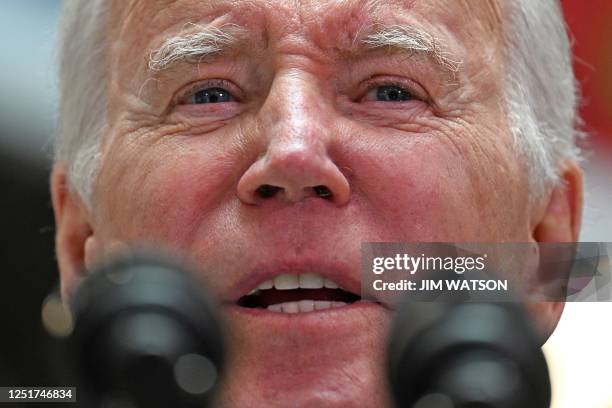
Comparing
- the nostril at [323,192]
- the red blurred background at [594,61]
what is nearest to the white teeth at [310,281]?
the nostril at [323,192]

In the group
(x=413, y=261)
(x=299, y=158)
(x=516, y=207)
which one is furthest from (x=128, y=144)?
(x=413, y=261)

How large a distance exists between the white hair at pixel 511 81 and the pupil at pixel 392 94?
8 centimetres

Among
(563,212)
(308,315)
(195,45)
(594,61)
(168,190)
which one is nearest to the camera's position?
(308,315)

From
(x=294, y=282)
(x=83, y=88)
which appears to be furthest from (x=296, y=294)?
(x=83, y=88)

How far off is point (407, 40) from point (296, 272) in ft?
1.60

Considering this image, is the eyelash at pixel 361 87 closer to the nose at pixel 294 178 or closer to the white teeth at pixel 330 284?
the nose at pixel 294 178

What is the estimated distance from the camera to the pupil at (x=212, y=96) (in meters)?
1.46

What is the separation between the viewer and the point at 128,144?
59.6 inches

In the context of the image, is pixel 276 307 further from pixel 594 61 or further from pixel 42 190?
pixel 594 61

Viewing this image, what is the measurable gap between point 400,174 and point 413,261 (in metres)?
0.42

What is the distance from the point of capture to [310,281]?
1096 millimetres

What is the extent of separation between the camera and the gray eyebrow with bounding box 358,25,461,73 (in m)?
1.38

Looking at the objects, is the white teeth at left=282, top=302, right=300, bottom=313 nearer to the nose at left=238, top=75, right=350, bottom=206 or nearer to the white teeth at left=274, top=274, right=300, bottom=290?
the white teeth at left=274, top=274, right=300, bottom=290

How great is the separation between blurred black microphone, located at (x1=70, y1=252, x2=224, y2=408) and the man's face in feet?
1.24
